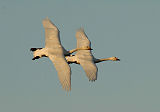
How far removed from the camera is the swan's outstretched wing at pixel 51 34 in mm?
61781

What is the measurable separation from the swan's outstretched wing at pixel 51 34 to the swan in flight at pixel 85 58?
2.83 meters

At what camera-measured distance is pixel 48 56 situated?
189 ft

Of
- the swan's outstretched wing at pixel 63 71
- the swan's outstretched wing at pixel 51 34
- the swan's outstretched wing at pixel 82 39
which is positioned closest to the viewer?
the swan's outstretched wing at pixel 63 71

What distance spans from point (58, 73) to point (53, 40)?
11.4m

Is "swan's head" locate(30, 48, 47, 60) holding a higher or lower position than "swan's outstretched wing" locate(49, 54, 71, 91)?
higher

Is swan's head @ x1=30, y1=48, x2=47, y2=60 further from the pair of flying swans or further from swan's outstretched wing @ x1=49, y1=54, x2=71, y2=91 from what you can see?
swan's outstretched wing @ x1=49, y1=54, x2=71, y2=91

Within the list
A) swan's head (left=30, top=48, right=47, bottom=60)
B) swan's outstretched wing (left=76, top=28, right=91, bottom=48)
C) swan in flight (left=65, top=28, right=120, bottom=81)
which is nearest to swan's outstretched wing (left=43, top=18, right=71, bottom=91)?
swan's head (left=30, top=48, right=47, bottom=60)

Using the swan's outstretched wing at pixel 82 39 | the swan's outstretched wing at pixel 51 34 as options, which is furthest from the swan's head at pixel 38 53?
the swan's outstretched wing at pixel 82 39

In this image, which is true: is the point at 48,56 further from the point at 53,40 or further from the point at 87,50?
the point at 87,50

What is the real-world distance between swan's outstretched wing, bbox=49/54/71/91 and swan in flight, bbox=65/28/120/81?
489 cm

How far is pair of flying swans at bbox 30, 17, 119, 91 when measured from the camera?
53.2 meters

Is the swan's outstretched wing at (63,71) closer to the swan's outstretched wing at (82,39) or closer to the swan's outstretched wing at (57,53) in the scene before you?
the swan's outstretched wing at (57,53)

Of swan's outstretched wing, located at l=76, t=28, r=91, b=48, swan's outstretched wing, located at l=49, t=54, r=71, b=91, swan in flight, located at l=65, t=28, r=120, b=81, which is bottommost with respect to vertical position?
swan's outstretched wing, located at l=49, t=54, r=71, b=91

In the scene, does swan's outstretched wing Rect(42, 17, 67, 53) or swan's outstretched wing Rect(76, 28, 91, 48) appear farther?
swan's outstretched wing Rect(76, 28, 91, 48)
